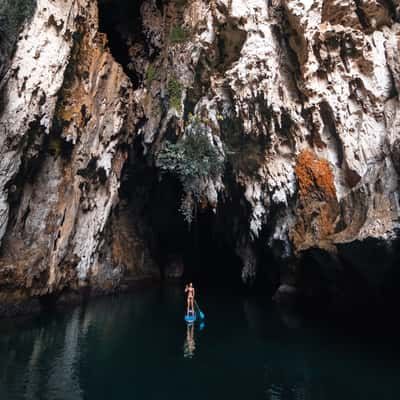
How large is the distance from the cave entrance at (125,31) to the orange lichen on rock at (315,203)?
411 inches

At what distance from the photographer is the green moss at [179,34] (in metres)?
17.1

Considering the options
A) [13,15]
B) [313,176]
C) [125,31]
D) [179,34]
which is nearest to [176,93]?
[179,34]

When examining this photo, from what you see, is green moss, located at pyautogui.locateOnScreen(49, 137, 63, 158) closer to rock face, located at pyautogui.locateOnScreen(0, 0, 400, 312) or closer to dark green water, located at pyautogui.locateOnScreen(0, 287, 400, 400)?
rock face, located at pyautogui.locateOnScreen(0, 0, 400, 312)

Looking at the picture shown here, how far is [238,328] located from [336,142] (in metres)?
7.73

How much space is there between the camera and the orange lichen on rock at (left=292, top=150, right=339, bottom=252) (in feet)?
44.3

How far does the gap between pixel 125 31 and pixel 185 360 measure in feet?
58.5

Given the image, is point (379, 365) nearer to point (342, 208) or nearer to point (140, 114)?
point (342, 208)

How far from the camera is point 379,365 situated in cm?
913

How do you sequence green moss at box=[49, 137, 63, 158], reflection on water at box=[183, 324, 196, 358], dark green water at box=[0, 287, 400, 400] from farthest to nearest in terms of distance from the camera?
1. green moss at box=[49, 137, 63, 158]
2. reflection on water at box=[183, 324, 196, 358]
3. dark green water at box=[0, 287, 400, 400]

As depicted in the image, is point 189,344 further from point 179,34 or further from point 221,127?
point 179,34

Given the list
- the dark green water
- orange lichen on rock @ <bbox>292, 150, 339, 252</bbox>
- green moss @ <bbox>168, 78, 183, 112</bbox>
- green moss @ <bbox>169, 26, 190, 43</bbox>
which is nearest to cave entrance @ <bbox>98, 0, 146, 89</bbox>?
green moss @ <bbox>169, 26, 190, 43</bbox>

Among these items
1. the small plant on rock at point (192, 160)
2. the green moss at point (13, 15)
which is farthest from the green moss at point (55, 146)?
the small plant on rock at point (192, 160)

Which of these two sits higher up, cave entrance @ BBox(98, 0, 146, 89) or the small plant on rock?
cave entrance @ BBox(98, 0, 146, 89)

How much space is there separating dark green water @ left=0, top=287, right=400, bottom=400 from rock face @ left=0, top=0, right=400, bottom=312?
248 cm
